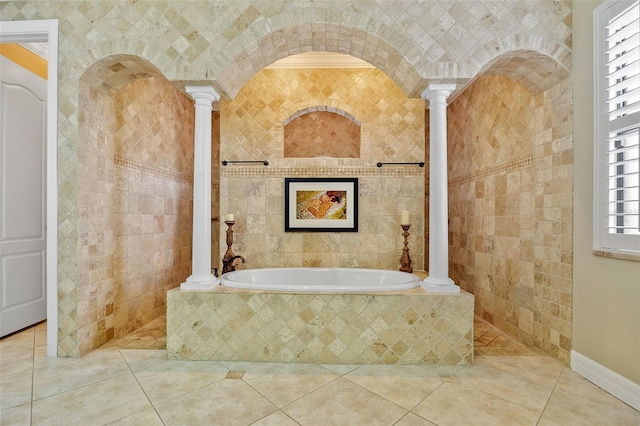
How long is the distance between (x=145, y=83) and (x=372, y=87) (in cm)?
226

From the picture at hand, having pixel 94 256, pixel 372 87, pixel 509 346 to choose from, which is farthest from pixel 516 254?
pixel 94 256

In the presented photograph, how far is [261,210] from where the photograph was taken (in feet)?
11.1

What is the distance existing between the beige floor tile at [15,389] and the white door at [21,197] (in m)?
0.97

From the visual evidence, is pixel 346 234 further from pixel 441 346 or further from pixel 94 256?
pixel 94 256

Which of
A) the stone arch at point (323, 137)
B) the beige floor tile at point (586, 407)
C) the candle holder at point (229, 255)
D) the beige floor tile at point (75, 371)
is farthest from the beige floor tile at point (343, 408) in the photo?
the stone arch at point (323, 137)

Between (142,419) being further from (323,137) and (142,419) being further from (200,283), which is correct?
(323,137)

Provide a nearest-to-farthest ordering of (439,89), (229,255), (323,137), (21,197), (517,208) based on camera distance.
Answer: (439,89), (517,208), (21,197), (229,255), (323,137)

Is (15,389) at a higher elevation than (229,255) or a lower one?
lower

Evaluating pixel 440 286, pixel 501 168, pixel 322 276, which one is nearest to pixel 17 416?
pixel 322 276

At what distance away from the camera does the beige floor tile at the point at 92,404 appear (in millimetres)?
1608

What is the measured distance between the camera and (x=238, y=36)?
7.54ft

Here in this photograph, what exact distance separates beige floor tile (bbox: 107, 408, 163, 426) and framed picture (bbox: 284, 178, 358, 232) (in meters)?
1.98

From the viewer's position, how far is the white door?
8.92ft

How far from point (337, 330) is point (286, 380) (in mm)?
466
